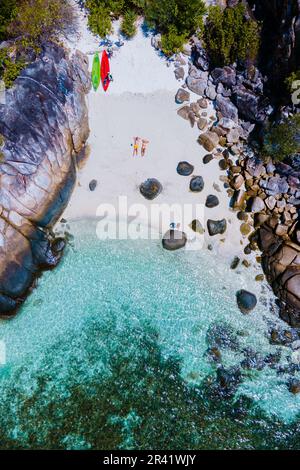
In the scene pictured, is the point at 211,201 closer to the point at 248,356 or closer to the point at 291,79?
the point at 291,79

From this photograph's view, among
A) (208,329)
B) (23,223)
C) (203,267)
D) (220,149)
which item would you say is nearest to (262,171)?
(220,149)

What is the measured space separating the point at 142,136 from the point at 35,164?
19.6ft

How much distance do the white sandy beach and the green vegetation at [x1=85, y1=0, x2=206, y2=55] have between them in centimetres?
75

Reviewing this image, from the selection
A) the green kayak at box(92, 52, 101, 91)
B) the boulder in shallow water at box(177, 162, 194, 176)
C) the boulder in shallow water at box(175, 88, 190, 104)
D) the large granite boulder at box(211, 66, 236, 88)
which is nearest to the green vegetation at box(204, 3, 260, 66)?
the large granite boulder at box(211, 66, 236, 88)

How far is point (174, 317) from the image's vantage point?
68.7 ft

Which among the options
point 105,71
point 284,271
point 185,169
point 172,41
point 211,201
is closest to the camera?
point 284,271

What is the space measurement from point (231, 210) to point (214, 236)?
1.70 m

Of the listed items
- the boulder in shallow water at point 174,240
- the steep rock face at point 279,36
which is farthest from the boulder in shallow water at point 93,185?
the steep rock face at point 279,36

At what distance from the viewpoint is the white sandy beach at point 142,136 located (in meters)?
22.4

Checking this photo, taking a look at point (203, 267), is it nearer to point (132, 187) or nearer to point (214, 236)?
point (214, 236)

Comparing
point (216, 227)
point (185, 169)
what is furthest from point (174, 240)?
point (185, 169)

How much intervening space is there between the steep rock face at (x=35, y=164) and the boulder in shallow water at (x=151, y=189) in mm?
3920

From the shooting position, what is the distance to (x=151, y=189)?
22.3m

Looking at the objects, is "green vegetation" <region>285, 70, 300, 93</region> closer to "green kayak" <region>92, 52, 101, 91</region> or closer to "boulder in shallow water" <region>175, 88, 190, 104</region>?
"boulder in shallow water" <region>175, 88, 190, 104</region>
